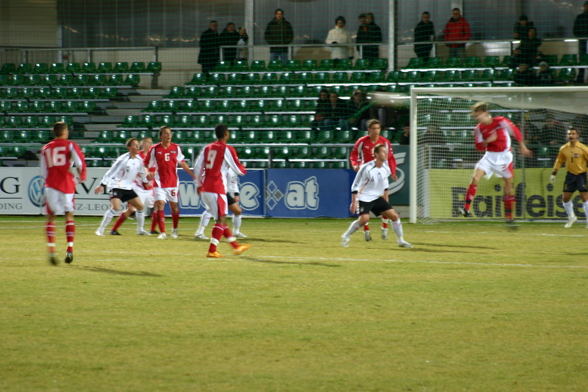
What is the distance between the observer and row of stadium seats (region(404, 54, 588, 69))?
861 inches

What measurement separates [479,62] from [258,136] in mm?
7388

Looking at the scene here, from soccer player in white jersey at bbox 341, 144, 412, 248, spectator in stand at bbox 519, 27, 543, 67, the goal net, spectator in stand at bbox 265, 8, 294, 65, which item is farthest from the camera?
spectator in stand at bbox 265, 8, 294, 65

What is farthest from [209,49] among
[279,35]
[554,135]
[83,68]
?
[554,135]

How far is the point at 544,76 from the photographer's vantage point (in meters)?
20.6

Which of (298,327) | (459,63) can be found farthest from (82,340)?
(459,63)

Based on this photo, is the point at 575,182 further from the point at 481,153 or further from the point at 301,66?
the point at 301,66

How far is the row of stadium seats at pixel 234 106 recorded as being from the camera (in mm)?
23438

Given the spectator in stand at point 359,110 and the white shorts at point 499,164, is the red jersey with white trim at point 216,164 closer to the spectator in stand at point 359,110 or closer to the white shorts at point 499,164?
the white shorts at point 499,164

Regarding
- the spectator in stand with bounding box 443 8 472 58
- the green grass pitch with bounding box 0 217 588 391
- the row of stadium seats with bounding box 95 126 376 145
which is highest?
the spectator in stand with bounding box 443 8 472 58

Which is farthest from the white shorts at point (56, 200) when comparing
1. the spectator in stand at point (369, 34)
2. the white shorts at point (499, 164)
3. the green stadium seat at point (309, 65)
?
the spectator in stand at point (369, 34)

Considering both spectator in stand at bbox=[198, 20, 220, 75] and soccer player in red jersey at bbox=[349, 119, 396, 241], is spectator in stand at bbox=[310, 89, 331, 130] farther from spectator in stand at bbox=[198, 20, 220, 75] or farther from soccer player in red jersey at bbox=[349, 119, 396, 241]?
soccer player in red jersey at bbox=[349, 119, 396, 241]

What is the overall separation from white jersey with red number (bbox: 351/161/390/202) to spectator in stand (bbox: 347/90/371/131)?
30.3 feet

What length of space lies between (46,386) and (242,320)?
227cm

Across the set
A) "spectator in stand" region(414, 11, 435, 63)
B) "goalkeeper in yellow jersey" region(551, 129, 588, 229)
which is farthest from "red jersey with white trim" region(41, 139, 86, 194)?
"spectator in stand" region(414, 11, 435, 63)
